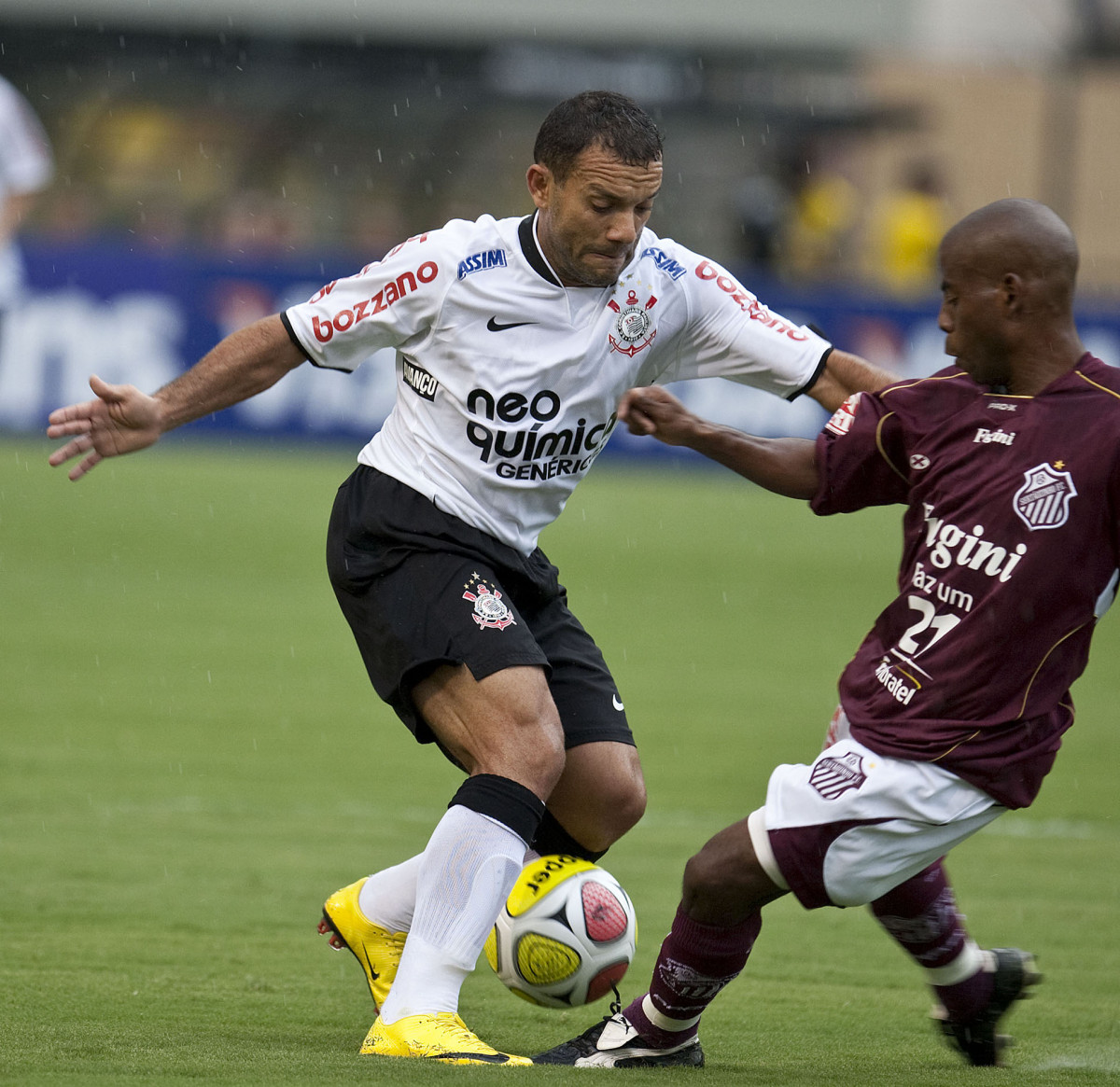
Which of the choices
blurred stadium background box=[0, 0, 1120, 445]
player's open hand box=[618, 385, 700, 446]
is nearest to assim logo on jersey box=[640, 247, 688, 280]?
player's open hand box=[618, 385, 700, 446]

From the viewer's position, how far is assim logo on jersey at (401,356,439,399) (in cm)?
468

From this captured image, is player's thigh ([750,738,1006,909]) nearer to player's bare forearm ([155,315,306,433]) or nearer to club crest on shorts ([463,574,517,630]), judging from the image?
club crest on shorts ([463,574,517,630])

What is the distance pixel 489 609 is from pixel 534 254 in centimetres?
91

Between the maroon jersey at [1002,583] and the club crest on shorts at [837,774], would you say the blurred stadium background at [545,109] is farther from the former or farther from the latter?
the club crest on shorts at [837,774]

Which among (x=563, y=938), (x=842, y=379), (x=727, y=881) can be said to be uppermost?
(x=842, y=379)

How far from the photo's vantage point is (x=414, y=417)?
4730mm

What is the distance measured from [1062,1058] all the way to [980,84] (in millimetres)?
27609

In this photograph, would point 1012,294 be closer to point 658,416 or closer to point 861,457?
point 861,457

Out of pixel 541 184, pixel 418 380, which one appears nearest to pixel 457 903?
pixel 418 380

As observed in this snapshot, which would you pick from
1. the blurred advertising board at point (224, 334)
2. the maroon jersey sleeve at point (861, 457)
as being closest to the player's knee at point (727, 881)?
the maroon jersey sleeve at point (861, 457)

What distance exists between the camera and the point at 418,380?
4715 mm

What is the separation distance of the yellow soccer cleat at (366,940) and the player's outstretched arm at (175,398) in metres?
1.32

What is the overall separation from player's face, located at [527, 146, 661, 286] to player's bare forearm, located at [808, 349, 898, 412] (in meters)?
0.64

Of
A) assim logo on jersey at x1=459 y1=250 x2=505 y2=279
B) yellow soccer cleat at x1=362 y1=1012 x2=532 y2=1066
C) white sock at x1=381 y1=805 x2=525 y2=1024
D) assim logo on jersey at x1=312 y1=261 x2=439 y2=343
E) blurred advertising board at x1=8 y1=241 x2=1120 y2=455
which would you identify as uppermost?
assim logo on jersey at x1=459 y1=250 x2=505 y2=279
